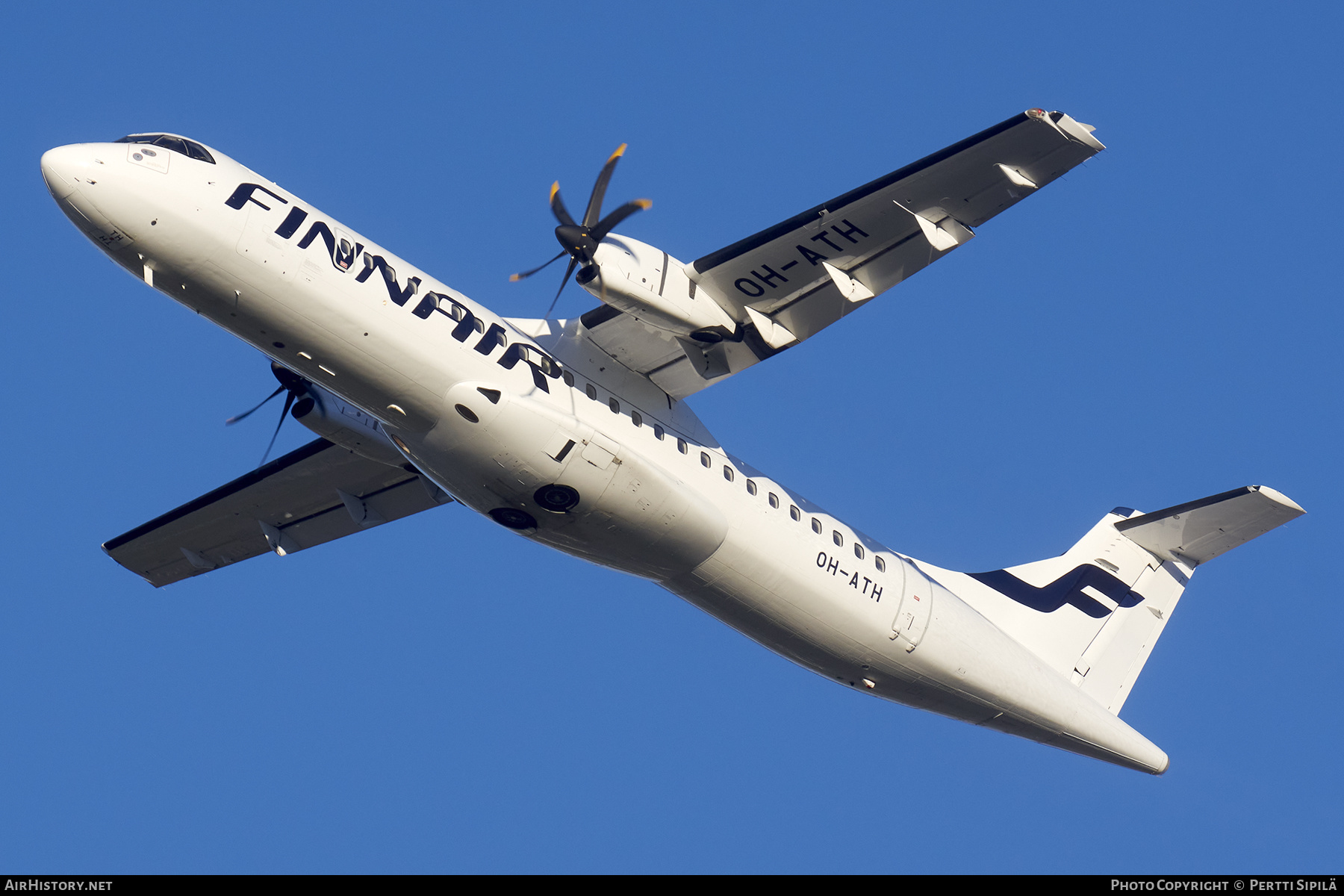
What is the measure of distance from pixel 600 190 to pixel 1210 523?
36.9 ft

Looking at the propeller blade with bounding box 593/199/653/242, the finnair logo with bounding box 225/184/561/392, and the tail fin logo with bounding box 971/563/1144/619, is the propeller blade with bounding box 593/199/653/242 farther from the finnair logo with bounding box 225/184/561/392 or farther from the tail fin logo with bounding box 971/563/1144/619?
the tail fin logo with bounding box 971/563/1144/619

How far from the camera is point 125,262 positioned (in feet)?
48.8

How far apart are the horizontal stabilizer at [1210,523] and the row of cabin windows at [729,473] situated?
5492mm

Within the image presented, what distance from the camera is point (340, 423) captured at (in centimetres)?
1795

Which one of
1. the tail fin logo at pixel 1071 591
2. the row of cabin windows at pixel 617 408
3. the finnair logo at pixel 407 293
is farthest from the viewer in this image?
the tail fin logo at pixel 1071 591

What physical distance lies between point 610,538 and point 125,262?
6405mm

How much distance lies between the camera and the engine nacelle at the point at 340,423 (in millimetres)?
17781

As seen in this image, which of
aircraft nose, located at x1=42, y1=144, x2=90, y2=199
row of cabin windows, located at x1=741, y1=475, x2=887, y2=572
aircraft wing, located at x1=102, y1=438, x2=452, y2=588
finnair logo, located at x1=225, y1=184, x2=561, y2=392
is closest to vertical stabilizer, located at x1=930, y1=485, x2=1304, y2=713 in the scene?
row of cabin windows, located at x1=741, y1=475, x2=887, y2=572

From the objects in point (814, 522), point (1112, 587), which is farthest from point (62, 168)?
point (1112, 587)

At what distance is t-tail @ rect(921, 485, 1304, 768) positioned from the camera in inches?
832

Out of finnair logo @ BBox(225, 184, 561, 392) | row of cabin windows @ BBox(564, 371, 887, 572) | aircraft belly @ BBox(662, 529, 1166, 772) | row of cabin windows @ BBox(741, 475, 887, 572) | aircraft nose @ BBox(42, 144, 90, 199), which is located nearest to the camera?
aircraft nose @ BBox(42, 144, 90, 199)

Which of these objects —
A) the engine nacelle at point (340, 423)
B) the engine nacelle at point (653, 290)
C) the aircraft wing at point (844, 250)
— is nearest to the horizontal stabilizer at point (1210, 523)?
the aircraft wing at point (844, 250)

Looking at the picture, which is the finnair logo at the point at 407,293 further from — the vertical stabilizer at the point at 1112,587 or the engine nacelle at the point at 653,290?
the vertical stabilizer at the point at 1112,587

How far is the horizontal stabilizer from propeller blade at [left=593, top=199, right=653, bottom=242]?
397 inches
